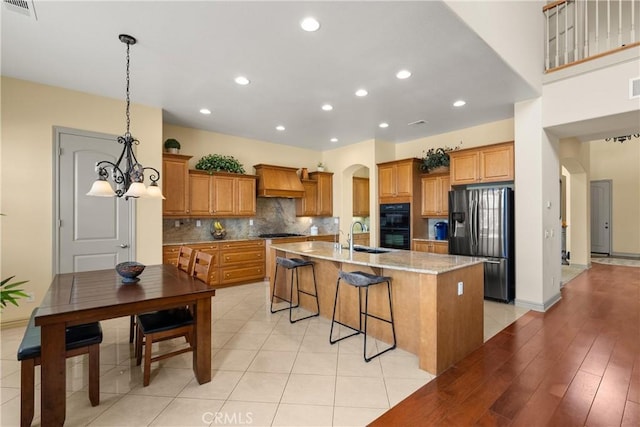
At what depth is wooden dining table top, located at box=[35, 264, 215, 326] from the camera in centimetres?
191

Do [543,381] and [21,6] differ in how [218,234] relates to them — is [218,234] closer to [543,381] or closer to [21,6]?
[21,6]

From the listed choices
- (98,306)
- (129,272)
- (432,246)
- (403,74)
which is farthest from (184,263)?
(432,246)

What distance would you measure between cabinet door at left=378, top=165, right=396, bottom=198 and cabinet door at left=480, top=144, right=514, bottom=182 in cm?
171

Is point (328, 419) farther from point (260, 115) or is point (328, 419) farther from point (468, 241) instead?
point (260, 115)

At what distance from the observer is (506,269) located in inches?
173

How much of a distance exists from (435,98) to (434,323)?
10.2 ft

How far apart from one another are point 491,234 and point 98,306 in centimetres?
482

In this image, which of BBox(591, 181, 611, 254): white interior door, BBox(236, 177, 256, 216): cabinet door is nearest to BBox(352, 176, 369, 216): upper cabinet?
BBox(236, 177, 256, 216): cabinet door

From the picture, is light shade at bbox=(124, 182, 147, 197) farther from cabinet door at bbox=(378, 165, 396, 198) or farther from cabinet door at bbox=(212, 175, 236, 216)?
cabinet door at bbox=(378, 165, 396, 198)

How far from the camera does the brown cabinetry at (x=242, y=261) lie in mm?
5504

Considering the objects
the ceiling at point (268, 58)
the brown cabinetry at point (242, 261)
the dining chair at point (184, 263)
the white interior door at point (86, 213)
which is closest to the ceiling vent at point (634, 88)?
the ceiling at point (268, 58)

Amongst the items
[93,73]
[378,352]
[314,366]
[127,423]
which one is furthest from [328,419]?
[93,73]

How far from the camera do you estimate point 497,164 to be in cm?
473

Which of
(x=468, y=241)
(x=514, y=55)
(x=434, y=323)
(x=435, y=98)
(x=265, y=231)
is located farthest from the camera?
(x=265, y=231)
